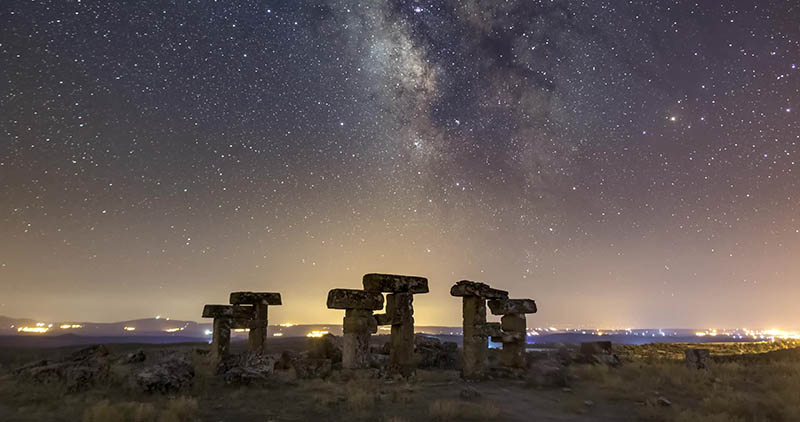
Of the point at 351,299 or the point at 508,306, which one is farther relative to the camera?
the point at 508,306

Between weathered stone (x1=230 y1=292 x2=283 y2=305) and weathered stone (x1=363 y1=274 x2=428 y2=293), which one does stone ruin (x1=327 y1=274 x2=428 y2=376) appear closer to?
weathered stone (x1=363 y1=274 x2=428 y2=293)

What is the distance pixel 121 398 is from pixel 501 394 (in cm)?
1112

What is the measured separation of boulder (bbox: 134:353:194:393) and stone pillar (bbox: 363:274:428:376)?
23.2 ft

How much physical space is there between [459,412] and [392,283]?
791cm

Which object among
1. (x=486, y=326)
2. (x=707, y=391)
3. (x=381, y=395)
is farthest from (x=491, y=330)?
(x=707, y=391)

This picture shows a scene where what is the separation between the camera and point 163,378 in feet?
46.3

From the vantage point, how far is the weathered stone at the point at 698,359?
2117 cm

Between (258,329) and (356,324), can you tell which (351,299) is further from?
(258,329)

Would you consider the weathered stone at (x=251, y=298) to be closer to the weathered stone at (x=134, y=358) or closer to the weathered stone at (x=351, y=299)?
the weathered stone at (x=134, y=358)

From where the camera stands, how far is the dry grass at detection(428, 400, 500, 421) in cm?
1105

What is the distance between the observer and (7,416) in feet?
35.6

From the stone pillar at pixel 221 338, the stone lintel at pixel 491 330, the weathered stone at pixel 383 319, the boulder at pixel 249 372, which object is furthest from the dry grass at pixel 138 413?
the stone lintel at pixel 491 330

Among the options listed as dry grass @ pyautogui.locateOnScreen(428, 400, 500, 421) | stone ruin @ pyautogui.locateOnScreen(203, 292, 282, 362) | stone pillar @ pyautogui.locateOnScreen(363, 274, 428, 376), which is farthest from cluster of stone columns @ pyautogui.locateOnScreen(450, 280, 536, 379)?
stone ruin @ pyautogui.locateOnScreen(203, 292, 282, 362)

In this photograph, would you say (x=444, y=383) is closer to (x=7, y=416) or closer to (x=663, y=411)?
(x=663, y=411)
